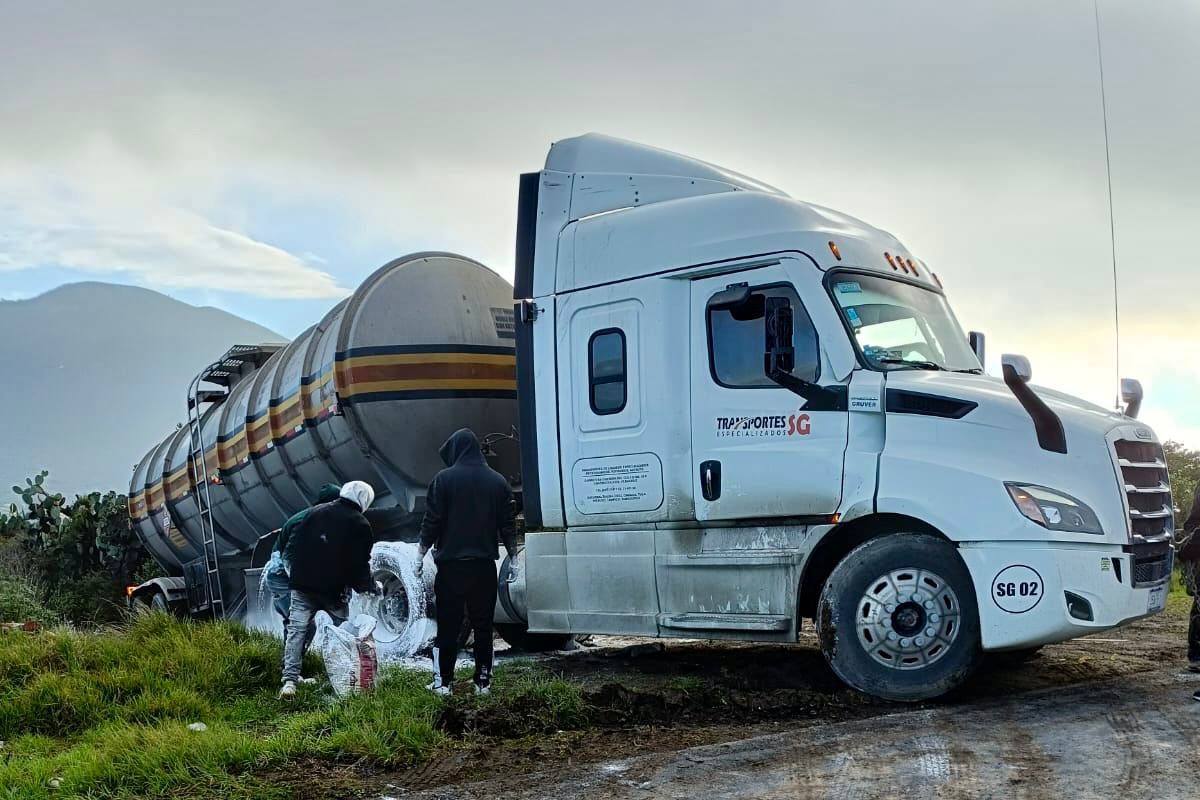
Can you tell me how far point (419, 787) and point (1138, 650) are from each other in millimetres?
5553

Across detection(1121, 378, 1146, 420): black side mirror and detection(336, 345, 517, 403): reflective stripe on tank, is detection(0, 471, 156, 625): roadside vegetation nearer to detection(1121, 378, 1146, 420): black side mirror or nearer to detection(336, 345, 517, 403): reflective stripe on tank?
detection(336, 345, 517, 403): reflective stripe on tank

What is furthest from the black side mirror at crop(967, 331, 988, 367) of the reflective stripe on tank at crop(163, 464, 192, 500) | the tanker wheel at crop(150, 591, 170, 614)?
the tanker wheel at crop(150, 591, 170, 614)

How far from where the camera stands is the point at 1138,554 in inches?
250

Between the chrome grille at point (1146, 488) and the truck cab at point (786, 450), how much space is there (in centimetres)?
2

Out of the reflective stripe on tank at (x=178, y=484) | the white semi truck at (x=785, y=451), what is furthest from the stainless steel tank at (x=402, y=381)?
the reflective stripe on tank at (x=178, y=484)

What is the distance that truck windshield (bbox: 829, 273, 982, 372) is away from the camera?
6.97 meters

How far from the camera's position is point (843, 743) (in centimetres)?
559

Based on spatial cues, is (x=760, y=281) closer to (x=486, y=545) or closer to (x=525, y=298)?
(x=525, y=298)

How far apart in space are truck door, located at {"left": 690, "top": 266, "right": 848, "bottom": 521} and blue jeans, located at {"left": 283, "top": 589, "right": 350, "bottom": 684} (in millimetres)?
2659

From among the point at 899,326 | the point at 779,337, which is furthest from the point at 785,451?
the point at 899,326

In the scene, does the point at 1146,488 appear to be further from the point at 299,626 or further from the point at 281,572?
the point at 281,572

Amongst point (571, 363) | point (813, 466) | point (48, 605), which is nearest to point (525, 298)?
Answer: point (571, 363)

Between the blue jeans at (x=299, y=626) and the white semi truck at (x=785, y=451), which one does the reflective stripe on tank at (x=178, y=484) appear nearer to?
the white semi truck at (x=785, y=451)

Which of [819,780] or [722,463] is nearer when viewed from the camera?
[819,780]
